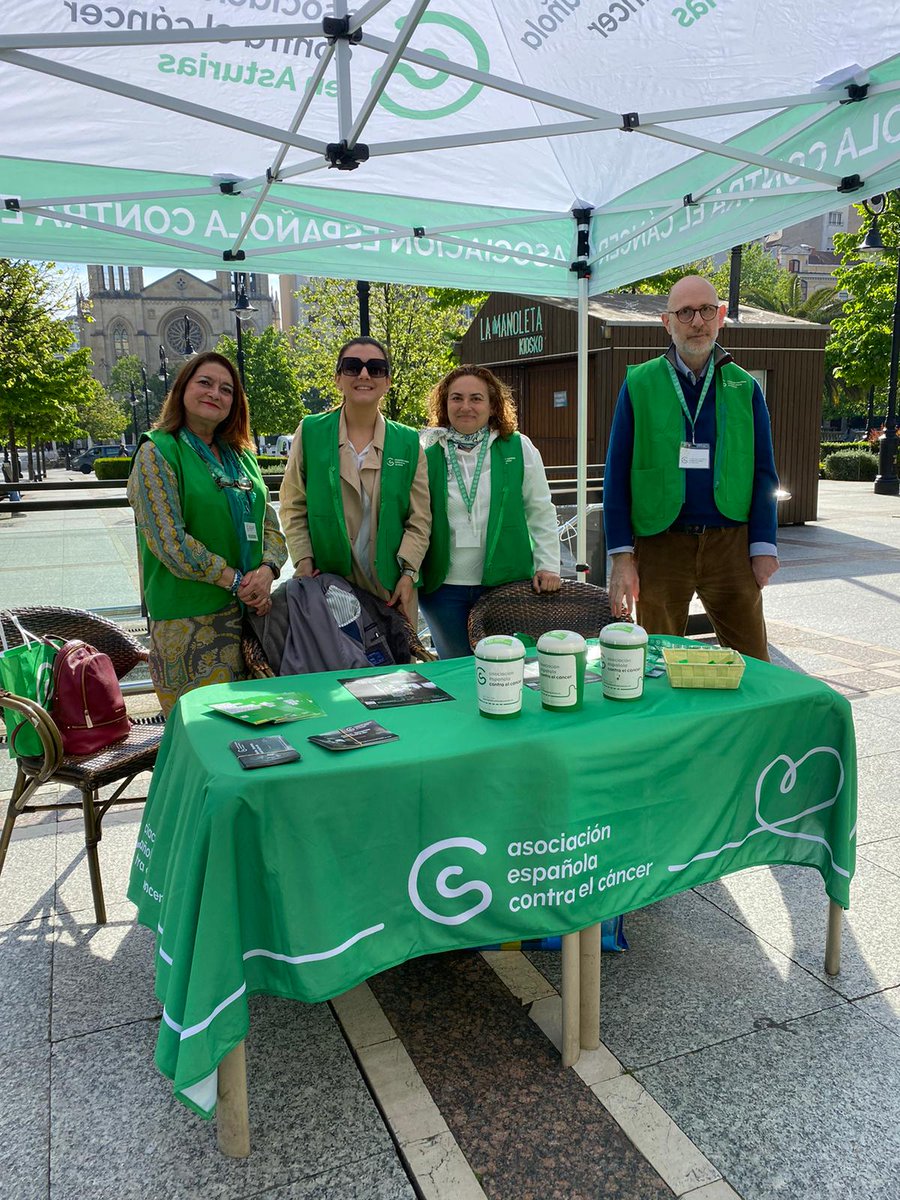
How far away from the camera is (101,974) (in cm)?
268

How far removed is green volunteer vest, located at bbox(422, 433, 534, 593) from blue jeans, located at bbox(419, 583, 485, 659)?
0.26ft

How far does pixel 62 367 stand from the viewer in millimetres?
22766

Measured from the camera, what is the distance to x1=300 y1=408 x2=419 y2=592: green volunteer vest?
333 cm

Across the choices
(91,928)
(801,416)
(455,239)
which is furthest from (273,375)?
(91,928)

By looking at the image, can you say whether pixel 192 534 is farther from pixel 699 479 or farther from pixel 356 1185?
pixel 356 1185

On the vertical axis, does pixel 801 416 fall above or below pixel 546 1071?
above

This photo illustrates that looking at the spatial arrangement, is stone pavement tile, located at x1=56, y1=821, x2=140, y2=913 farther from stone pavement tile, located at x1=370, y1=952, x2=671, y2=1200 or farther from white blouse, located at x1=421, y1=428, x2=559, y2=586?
white blouse, located at x1=421, y1=428, x2=559, y2=586

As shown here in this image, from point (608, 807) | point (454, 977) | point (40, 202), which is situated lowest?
point (454, 977)

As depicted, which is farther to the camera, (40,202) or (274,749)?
(40,202)

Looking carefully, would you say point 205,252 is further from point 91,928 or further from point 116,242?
point 91,928

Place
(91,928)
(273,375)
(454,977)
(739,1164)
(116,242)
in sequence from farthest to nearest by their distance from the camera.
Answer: (273,375), (116,242), (91,928), (454,977), (739,1164)

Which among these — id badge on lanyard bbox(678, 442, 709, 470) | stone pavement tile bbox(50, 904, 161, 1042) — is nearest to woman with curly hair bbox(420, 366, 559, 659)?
id badge on lanyard bbox(678, 442, 709, 470)

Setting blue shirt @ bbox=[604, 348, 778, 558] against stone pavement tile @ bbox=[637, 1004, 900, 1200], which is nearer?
stone pavement tile @ bbox=[637, 1004, 900, 1200]

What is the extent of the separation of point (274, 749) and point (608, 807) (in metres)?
0.84
